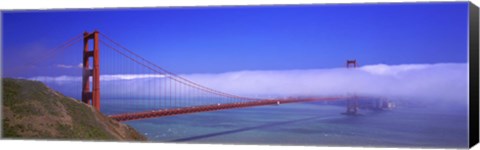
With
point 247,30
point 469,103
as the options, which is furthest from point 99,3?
point 469,103

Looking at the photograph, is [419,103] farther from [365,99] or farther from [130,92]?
[130,92]

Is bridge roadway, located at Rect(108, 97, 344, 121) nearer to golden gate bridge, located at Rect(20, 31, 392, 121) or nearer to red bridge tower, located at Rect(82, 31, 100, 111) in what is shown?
golden gate bridge, located at Rect(20, 31, 392, 121)

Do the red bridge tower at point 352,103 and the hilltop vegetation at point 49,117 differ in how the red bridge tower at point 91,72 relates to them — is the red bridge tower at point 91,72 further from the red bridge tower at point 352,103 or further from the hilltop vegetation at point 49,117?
the red bridge tower at point 352,103

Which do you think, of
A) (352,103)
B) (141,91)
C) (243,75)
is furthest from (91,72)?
(352,103)

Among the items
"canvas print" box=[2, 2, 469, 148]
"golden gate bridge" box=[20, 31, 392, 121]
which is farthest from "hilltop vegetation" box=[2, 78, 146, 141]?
"golden gate bridge" box=[20, 31, 392, 121]

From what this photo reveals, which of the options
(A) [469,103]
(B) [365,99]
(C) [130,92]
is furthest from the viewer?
(C) [130,92]

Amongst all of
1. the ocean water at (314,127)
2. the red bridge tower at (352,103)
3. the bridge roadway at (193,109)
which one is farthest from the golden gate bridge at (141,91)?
the red bridge tower at (352,103)
